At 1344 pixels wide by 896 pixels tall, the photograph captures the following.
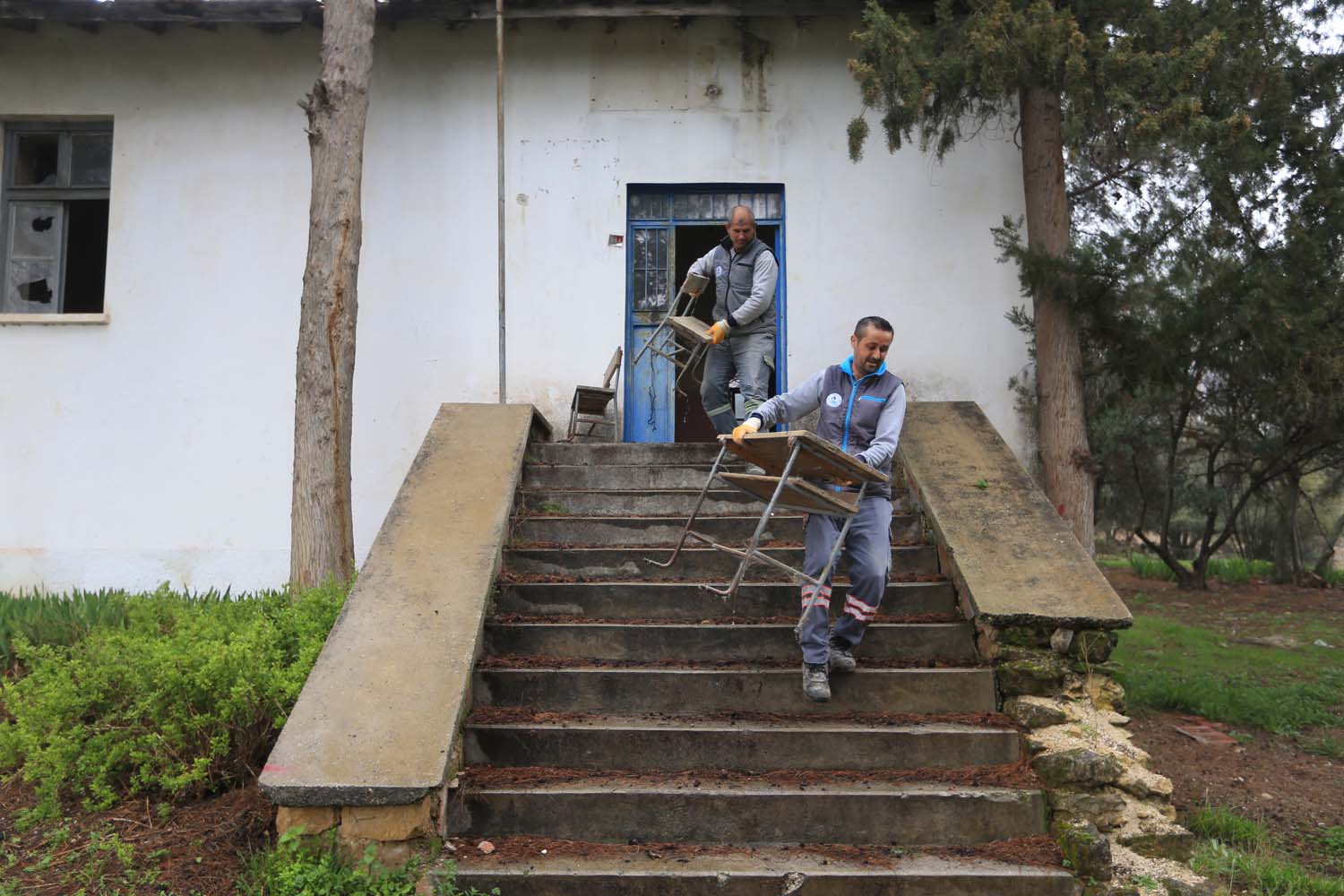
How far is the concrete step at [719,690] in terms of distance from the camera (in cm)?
493

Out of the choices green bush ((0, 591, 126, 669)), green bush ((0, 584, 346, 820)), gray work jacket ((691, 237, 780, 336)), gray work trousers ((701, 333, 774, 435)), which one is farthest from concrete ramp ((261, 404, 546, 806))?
green bush ((0, 591, 126, 669))

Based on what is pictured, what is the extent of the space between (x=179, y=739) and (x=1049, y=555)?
14.0 ft

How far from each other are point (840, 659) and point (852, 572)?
41 centimetres

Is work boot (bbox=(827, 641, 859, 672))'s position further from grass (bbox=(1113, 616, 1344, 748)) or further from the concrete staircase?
grass (bbox=(1113, 616, 1344, 748))

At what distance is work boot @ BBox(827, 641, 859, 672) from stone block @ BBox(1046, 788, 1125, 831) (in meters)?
1.06

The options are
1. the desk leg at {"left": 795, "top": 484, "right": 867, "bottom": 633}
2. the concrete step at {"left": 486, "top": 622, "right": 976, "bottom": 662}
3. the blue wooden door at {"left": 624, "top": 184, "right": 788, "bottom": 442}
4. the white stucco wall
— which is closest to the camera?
the desk leg at {"left": 795, "top": 484, "right": 867, "bottom": 633}

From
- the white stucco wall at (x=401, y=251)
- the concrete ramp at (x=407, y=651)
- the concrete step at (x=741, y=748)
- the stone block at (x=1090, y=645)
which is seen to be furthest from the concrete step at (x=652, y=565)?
the white stucco wall at (x=401, y=251)

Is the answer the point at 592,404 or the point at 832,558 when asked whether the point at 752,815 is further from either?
the point at 592,404

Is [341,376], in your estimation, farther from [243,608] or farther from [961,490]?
[961,490]

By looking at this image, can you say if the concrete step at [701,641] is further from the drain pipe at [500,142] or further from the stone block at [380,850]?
the drain pipe at [500,142]

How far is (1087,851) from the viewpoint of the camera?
3980 millimetres

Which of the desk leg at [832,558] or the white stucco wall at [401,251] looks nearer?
the desk leg at [832,558]

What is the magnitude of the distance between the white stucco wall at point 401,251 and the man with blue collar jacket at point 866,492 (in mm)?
3851

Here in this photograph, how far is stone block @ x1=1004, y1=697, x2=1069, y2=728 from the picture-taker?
4648 millimetres
